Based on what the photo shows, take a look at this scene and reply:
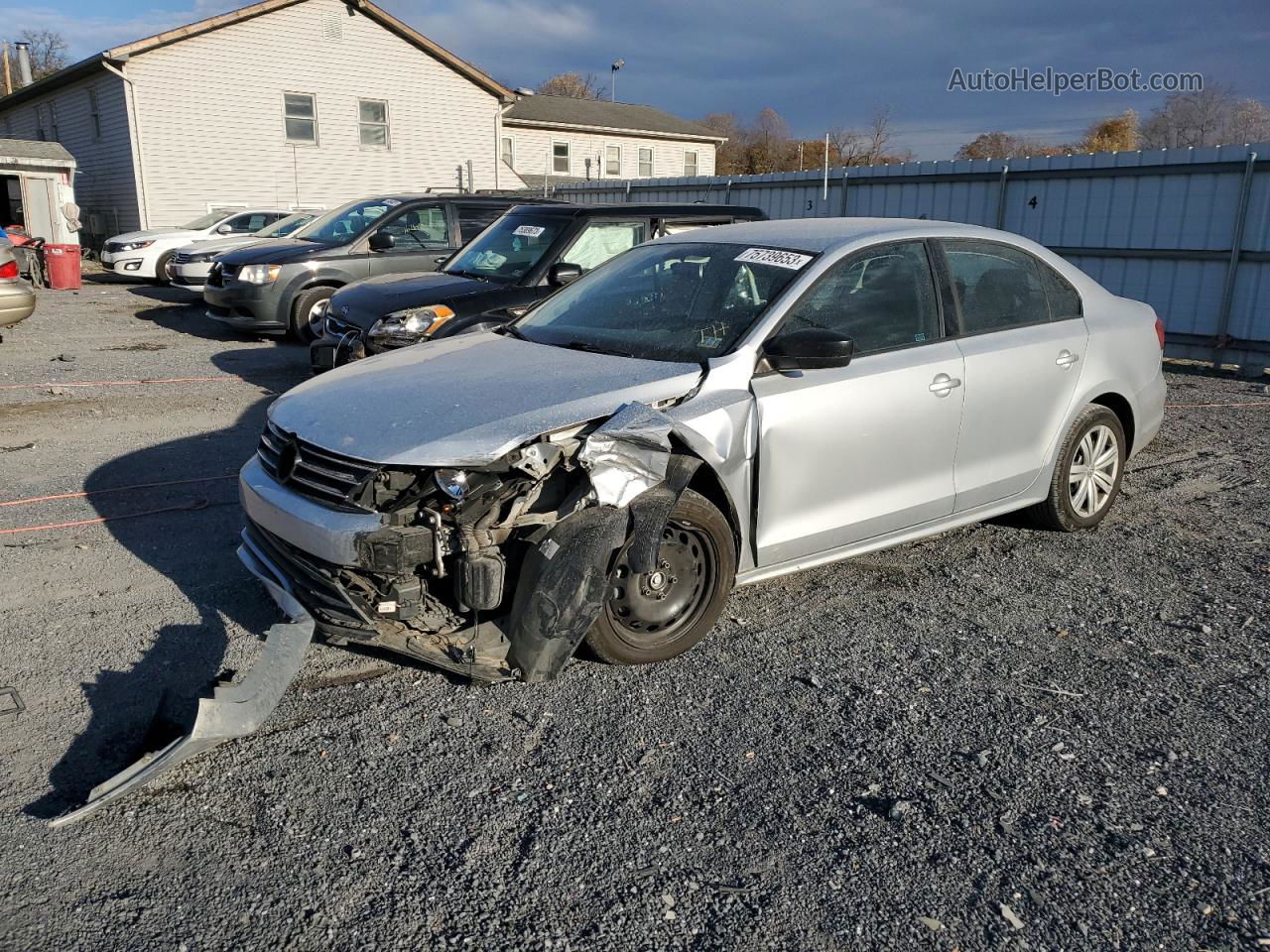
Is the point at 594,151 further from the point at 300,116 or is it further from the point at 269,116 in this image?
the point at 269,116

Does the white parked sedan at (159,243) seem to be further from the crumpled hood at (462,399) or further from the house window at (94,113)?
the crumpled hood at (462,399)

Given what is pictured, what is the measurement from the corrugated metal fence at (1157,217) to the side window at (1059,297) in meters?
7.34

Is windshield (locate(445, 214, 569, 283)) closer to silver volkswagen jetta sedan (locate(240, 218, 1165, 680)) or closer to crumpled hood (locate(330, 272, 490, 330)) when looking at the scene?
crumpled hood (locate(330, 272, 490, 330))

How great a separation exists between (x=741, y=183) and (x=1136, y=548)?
13.5m

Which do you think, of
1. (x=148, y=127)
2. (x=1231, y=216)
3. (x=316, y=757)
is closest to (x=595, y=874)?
(x=316, y=757)

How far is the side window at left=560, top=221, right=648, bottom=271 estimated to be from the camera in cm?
867

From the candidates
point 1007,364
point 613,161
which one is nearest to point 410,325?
point 1007,364

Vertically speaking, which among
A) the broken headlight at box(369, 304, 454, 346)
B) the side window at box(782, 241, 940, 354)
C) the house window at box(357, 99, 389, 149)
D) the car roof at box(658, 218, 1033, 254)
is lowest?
the broken headlight at box(369, 304, 454, 346)

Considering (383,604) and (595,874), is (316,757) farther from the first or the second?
(595,874)

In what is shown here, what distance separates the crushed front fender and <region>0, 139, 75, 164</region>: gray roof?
23.4 m

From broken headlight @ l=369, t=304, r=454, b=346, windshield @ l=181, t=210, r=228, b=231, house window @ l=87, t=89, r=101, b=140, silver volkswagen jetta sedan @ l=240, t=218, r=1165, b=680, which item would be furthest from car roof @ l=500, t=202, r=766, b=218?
house window @ l=87, t=89, r=101, b=140

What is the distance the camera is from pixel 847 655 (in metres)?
4.18

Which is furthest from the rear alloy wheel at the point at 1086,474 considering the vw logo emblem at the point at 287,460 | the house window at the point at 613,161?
the house window at the point at 613,161

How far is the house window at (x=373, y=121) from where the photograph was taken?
26.8 metres
